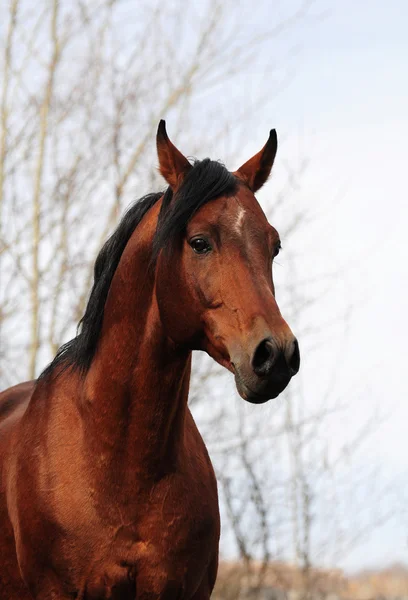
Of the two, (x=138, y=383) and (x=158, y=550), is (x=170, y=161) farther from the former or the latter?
(x=158, y=550)

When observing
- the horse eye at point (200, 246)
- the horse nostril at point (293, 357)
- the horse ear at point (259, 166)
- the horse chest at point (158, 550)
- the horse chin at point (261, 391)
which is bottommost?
the horse chest at point (158, 550)

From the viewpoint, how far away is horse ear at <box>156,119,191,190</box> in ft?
11.6

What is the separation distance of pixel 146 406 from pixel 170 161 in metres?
0.96

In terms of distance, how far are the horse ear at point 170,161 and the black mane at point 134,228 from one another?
4 centimetres

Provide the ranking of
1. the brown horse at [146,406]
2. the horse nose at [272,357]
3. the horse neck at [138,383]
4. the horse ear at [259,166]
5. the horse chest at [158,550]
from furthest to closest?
the horse ear at [259,166]
the horse neck at [138,383]
the horse chest at [158,550]
the brown horse at [146,406]
the horse nose at [272,357]

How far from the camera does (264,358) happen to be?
302cm

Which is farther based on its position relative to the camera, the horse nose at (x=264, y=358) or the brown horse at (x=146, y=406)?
the brown horse at (x=146, y=406)

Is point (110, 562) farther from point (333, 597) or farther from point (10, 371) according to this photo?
point (10, 371)

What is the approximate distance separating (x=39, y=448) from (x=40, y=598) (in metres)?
0.60

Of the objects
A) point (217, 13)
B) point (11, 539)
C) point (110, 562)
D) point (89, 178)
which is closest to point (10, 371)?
point (89, 178)

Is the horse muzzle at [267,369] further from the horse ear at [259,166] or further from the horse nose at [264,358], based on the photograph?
the horse ear at [259,166]

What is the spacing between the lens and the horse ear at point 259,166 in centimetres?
374

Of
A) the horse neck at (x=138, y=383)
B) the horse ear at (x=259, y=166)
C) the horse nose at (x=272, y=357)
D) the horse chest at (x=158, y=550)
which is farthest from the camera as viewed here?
the horse ear at (x=259, y=166)

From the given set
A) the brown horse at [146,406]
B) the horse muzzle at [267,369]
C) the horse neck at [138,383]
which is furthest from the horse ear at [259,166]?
the horse muzzle at [267,369]
